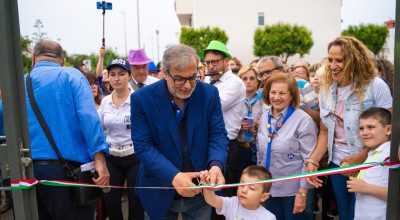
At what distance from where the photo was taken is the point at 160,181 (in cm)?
223

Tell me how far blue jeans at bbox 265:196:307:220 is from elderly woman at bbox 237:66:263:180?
0.76m

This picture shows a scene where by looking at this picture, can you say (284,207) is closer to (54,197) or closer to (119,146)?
(119,146)

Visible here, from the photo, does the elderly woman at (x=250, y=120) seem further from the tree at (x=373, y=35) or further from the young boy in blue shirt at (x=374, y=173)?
the tree at (x=373, y=35)

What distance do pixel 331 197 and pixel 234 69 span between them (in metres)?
3.14

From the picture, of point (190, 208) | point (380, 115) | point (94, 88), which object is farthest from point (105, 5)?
point (380, 115)

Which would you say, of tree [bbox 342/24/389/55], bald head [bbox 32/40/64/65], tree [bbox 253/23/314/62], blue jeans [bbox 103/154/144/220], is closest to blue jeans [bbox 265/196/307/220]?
blue jeans [bbox 103/154/144/220]

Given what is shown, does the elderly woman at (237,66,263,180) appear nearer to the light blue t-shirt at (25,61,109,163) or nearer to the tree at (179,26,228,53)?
the light blue t-shirt at (25,61,109,163)

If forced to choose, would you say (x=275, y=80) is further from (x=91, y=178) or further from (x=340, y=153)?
(x=91, y=178)

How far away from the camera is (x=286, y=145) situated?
118 inches

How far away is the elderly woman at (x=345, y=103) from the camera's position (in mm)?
2666

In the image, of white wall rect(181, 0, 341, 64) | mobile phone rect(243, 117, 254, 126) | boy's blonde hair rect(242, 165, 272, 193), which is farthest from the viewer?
white wall rect(181, 0, 341, 64)

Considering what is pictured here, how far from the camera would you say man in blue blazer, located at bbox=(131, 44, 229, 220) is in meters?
2.13

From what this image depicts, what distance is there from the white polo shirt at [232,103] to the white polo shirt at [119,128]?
1.12 meters

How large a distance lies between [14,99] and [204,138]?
124cm
